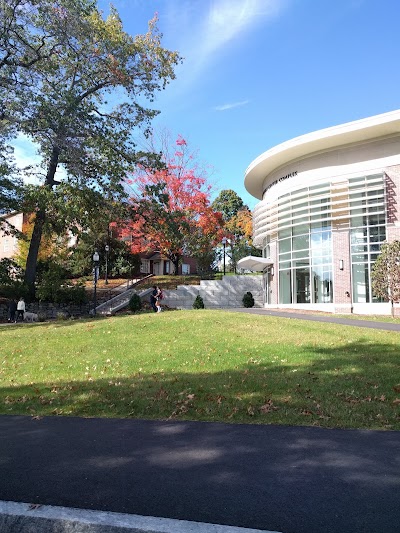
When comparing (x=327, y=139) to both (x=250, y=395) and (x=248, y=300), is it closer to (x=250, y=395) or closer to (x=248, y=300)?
(x=248, y=300)

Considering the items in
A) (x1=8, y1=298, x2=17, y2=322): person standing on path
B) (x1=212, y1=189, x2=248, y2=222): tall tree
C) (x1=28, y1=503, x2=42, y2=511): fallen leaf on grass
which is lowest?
(x1=28, y1=503, x2=42, y2=511): fallen leaf on grass

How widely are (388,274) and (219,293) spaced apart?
15005mm

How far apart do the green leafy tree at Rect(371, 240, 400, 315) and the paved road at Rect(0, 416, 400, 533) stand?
16.1m

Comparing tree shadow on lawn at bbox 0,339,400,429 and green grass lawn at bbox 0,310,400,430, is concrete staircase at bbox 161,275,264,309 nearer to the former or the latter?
green grass lawn at bbox 0,310,400,430

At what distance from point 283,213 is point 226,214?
29897 mm

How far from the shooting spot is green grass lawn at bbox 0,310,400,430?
6.01 m

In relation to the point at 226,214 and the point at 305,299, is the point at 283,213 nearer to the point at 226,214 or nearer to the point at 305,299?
the point at 305,299

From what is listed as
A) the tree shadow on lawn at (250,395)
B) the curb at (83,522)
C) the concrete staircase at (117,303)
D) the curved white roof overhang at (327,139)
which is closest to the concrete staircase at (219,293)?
the concrete staircase at (117,303)

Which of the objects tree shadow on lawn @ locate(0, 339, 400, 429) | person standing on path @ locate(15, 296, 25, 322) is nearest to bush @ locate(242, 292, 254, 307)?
person standing on path @ locate(15, 296, 25, 322)

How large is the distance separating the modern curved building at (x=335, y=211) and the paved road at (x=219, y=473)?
19278 mm

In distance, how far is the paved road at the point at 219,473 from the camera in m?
3.06

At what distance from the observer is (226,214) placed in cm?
5641

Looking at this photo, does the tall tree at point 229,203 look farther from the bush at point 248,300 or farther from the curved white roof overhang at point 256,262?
the bush at point 248,300

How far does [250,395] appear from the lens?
6645mm
